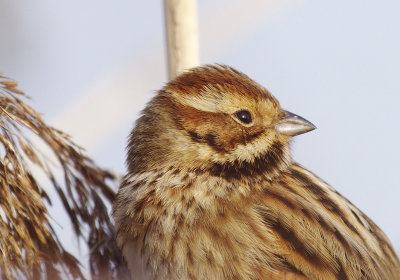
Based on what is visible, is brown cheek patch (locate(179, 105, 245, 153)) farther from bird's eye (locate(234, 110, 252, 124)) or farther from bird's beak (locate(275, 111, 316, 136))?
bird's beak (locate(275, 111, 316, 136))

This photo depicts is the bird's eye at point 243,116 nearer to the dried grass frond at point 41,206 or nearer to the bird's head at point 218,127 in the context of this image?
the bird's head at point 218,127

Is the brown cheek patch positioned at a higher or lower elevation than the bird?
higher

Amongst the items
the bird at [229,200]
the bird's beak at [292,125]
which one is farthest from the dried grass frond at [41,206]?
Answer: the bird's beak at [292,125]

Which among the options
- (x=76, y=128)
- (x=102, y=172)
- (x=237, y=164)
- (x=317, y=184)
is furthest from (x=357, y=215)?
(x=76, y=128)

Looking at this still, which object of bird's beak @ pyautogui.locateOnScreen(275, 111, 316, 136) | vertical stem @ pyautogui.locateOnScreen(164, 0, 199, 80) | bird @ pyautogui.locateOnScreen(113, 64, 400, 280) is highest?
vertical stem @ pyautogui.locateOnScreen(164, 0, 199, 80)

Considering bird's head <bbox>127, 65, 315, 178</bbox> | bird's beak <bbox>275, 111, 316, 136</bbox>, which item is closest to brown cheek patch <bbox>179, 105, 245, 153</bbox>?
bird's head <bbox>127, 65, 315, 178</bbox>

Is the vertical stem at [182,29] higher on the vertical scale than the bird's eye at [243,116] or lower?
higher
